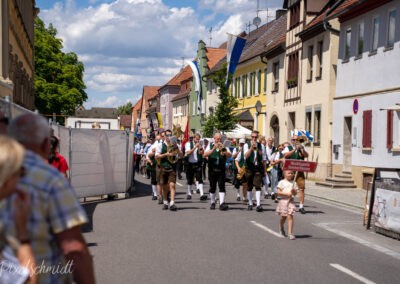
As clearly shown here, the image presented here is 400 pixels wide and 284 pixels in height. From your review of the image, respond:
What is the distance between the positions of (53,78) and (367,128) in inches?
1684

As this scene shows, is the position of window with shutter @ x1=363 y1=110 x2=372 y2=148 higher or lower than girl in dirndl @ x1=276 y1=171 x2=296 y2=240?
higher

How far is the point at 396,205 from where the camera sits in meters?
11.1

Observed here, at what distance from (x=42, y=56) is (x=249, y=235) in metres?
53.1

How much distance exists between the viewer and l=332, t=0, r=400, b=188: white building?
22312 millimetres

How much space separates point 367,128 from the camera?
24250 millimetres

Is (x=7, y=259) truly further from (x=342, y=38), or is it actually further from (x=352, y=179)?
(x=342, y=38)

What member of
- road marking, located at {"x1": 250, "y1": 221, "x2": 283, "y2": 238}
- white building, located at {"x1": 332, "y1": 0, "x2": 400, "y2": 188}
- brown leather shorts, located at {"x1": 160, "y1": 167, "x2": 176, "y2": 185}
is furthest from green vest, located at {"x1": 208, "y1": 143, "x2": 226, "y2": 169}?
white building, located at {"x1": 332, "y1": 0, "x2": 400, "y2": 188}

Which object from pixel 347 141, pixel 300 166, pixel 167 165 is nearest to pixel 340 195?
pixel 347 141

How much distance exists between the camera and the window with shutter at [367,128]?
24.0 metres

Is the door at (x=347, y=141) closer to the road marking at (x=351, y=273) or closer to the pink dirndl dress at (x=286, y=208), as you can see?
the pink dirndl dress at (x=286, y=208)

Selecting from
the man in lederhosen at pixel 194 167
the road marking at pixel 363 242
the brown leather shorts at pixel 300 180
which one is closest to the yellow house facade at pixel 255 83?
the man in lederhosen at pixel 194 167

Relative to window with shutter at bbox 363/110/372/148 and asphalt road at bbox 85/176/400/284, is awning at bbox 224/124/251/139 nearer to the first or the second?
window with shutter at bbox 363/110/372/148

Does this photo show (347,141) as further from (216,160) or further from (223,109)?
(216,160)

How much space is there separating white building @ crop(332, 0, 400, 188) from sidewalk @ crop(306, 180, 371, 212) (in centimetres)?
139
